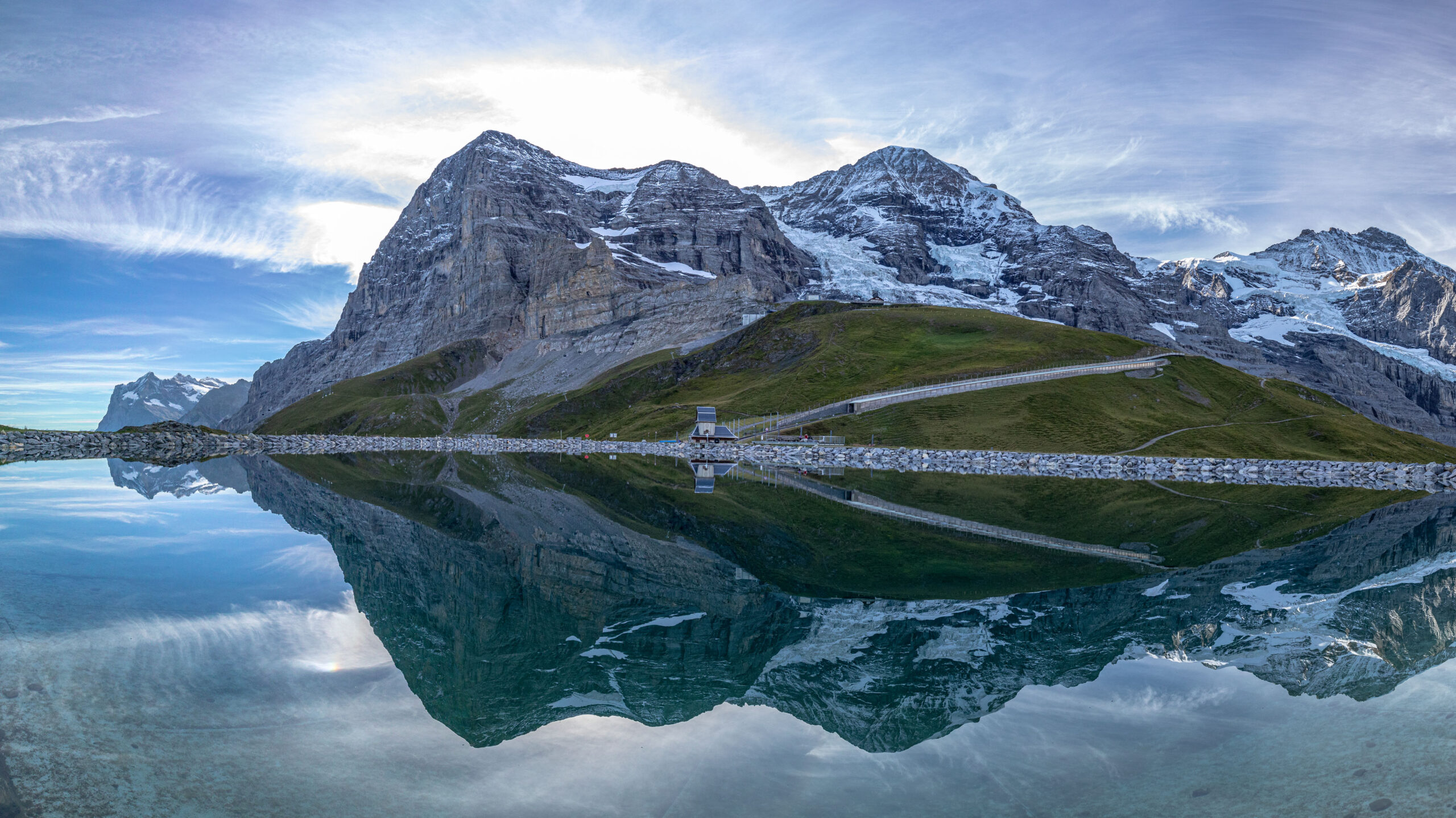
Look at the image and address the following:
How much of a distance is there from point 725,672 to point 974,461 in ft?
236

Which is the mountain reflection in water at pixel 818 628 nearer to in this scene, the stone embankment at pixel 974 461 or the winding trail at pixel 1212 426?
the stone embankment at pixel 974 461

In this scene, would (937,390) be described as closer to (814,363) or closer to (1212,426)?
(1212,426)

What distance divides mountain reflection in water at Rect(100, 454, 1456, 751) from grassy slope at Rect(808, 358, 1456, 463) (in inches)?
2406

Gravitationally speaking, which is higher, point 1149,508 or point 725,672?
point 1149,508

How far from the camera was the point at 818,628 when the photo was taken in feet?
63.6

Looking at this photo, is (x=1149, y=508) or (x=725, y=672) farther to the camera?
(x=1149, y=508)

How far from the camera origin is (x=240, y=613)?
20594mm

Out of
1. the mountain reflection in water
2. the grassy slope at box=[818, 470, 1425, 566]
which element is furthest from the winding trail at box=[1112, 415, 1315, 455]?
the mountain reflection in water

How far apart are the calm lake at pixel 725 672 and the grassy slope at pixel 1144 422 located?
5957cm

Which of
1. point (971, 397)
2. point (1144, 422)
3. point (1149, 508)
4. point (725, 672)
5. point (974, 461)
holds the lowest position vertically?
point (725, 672)

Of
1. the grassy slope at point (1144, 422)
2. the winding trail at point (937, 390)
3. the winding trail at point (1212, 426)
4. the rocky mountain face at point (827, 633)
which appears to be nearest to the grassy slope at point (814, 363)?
the winding trail at point (937, 390)

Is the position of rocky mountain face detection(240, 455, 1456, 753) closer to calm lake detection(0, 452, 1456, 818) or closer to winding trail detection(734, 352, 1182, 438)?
calm lake detection(0, 452, 1456, 818)

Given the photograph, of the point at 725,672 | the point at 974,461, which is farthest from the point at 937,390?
the point at 725,672

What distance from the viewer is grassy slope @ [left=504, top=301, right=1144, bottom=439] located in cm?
13300
